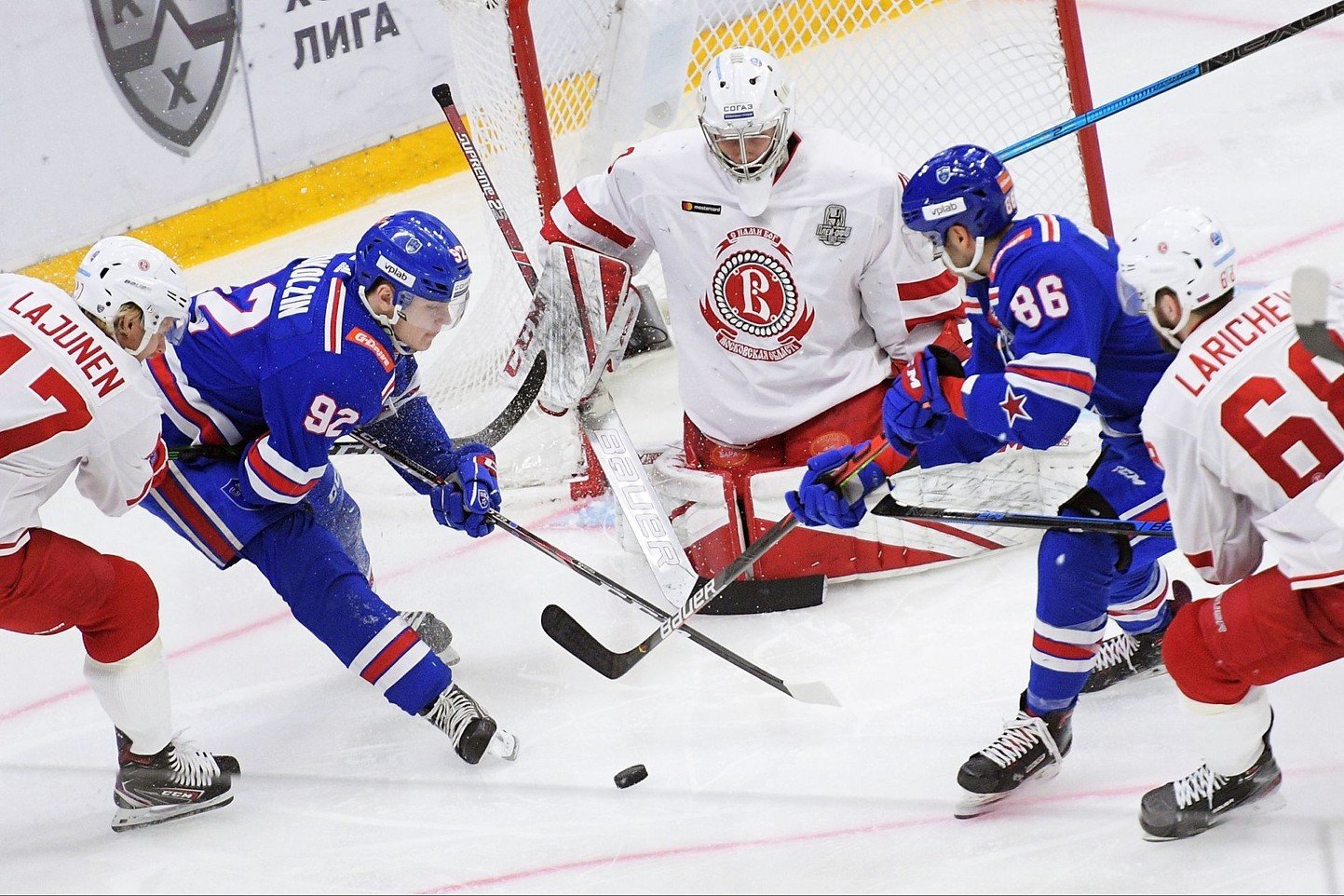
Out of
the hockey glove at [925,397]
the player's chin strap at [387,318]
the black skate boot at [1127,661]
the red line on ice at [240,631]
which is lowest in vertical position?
the red line on ice at [240,631]

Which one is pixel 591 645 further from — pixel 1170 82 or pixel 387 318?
pixel 1170 82

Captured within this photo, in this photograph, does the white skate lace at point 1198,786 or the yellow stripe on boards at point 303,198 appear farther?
the yellow stripe on boards at point 303,198

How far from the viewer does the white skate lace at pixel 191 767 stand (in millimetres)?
2777

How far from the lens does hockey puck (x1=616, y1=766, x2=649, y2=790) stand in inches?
107

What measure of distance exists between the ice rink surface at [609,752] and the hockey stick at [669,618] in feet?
0.34

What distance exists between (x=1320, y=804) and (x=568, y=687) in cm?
143

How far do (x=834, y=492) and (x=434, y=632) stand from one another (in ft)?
3.66

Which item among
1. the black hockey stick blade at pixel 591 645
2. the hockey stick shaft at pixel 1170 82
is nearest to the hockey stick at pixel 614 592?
the black hockey stick blade at pixel 591 645

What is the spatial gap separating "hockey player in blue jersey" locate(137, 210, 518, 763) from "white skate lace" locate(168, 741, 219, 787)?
30 cm

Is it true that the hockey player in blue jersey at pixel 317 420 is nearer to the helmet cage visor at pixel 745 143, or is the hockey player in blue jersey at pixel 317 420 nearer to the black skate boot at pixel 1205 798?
the helmet cage visor at pixel 745 143

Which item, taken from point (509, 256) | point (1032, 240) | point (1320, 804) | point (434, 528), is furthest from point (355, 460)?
point (1320, 804)

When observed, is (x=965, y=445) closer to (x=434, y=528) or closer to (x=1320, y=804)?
(x=1320, y=804)

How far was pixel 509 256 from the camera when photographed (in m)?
3.98

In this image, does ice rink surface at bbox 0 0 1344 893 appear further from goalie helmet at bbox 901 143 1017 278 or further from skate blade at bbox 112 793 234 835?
goalie helmet at bbox 901 143 1017 278
